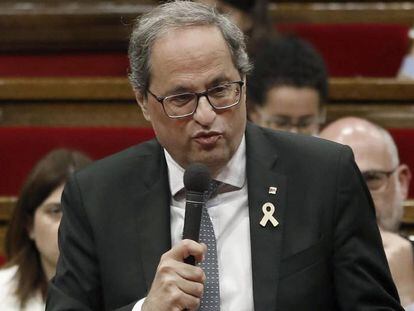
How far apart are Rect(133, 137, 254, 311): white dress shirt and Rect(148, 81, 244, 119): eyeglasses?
0.26ft

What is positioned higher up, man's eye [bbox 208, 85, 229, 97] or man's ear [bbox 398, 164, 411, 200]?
man's eye [bbox 208, 85, 229, 97]

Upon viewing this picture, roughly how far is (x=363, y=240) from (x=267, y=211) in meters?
0.10

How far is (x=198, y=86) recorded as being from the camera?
94 cm

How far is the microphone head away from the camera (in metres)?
0.84

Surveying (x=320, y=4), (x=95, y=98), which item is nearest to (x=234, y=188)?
(x=95, y=98)

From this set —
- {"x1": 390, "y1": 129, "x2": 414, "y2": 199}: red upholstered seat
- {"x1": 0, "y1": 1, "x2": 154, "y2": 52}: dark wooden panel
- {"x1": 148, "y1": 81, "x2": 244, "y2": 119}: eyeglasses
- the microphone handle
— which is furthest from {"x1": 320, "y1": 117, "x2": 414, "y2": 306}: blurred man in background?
{"x1": 0, "y1": 1, "x2": 154, "y2": 52}: dark wooden panel

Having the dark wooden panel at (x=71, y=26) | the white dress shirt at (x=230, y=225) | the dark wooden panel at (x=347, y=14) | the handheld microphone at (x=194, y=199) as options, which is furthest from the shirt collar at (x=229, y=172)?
the dark wooden panel at (x=347, y=14)

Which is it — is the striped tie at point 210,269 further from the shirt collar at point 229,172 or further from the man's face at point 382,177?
the man's face at point 382,177

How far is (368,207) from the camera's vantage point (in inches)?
37.7

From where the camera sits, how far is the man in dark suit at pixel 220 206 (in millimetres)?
938

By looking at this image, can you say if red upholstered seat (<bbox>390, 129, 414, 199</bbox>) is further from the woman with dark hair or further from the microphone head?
the microphone head

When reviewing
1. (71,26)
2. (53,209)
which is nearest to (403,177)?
(53,209)

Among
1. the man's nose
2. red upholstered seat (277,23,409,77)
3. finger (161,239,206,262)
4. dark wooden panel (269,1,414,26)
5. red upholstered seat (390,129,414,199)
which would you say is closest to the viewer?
finger (161,239,206,262)

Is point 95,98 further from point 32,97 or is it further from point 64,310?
point 64,310
